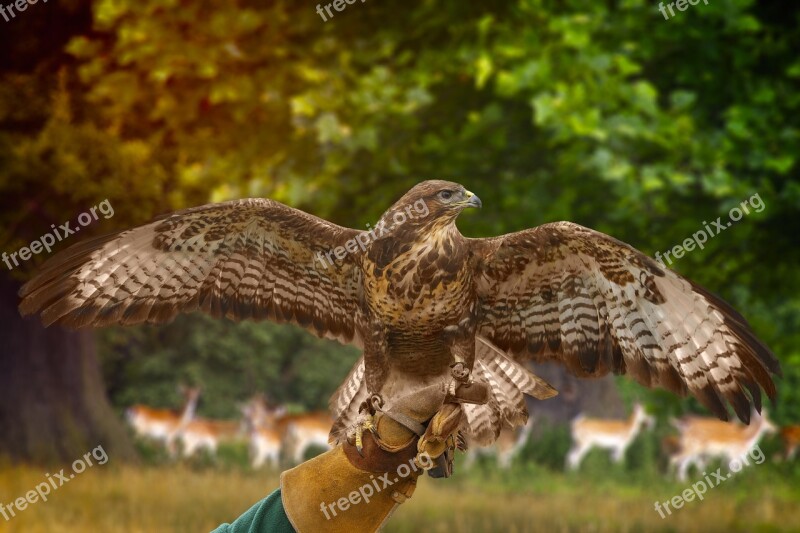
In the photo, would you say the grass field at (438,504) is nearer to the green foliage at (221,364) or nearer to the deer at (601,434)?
the deer at (601,434)

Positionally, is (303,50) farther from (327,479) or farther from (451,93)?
(327,479)

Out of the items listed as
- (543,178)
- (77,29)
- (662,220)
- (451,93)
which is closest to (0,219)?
(77,29)

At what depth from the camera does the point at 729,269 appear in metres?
8.76

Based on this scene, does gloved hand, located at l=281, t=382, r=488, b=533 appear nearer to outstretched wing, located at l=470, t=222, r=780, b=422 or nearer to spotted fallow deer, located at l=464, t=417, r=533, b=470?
outstretched wing, located at l=470, t=222, r=780, b=422

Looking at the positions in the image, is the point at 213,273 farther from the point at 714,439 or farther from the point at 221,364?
the point at 221,364

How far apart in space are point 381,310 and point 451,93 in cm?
Answer: 611
